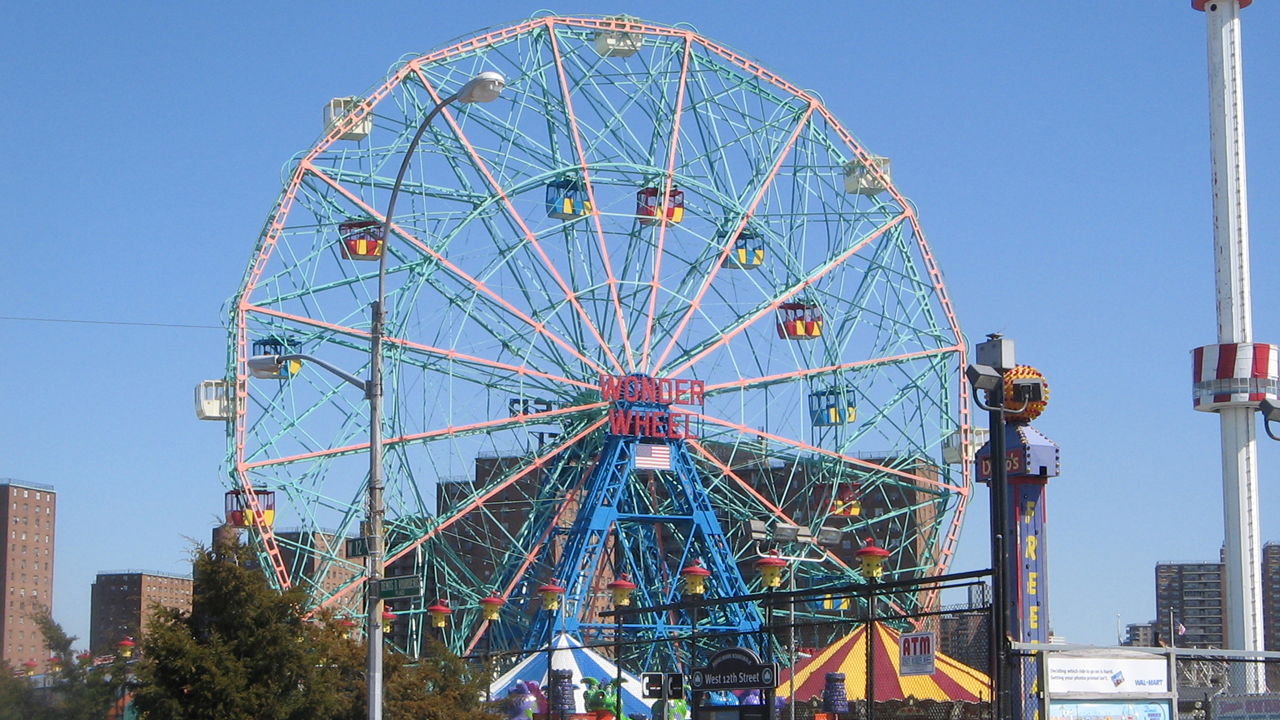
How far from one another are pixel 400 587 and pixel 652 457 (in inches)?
1047

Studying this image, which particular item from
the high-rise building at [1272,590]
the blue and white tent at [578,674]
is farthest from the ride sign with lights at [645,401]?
the high-rise building at [1272,590]

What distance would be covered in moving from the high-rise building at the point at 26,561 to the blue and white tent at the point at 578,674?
12.4m

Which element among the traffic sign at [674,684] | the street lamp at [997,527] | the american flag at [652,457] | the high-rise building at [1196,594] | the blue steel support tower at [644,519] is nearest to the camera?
the street lamp at [997,527]

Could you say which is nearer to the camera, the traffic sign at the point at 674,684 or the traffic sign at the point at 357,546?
the traffic sign at the point at 674,684

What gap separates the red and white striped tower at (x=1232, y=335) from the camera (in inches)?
3135

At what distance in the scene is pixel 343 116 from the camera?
163 feet

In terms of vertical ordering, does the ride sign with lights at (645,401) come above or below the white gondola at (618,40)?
below

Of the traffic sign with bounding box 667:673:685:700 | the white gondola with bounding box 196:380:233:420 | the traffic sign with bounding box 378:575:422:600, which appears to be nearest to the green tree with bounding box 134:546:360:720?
the traffic sign with bounding box 378:575:422:600

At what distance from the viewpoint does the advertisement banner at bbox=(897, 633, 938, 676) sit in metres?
20.2

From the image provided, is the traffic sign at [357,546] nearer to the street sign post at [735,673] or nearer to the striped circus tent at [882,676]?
the striped circus tent at [882,676]

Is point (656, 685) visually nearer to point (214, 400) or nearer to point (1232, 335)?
point (214, 400)

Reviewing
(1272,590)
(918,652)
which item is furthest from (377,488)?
(1272,590)

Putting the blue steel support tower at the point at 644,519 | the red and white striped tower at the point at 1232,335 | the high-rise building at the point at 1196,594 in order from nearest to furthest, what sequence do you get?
the blue steel support tower at the point at 644,519
the red and white striped tower at the point at 1232,335
the high-rise building at the point at 1196,594

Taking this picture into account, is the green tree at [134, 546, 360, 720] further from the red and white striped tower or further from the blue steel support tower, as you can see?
the red and white striped tower
